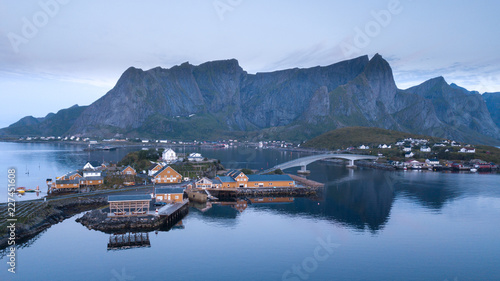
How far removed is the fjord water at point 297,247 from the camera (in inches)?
779

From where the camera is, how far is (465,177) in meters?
59.9

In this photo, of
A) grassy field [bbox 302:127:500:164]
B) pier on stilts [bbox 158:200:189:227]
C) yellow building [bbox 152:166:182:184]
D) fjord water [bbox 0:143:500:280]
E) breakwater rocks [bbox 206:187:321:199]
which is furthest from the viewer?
grassy field [bbox 302:127:500:164]

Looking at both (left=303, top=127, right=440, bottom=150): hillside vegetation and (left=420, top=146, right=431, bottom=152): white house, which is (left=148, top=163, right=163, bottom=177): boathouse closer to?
(left=420, top=146, right=431, bottom=152): white house

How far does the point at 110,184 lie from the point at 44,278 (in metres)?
21.1

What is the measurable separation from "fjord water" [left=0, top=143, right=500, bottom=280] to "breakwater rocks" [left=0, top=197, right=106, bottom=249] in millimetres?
899

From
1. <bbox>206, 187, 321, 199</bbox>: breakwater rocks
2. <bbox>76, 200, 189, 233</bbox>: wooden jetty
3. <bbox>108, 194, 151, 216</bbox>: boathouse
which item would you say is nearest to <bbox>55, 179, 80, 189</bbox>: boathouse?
<bbox>76, 200, 189, 233</bbox>: wooden jetty

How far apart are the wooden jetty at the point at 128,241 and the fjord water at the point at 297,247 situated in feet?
1.76

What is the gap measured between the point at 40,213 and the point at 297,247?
21199 millimetres

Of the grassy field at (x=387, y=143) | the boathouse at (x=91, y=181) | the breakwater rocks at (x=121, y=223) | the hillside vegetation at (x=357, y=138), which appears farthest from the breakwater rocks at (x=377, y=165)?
the breakwater rocks at (x=121, y=223)

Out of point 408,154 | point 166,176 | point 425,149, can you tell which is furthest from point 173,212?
point 425,149

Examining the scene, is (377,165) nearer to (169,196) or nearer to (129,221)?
(169,196)

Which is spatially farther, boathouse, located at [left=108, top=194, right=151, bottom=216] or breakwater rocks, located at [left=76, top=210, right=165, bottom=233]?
boathouse, located at [left=108, top=194, right=151, bottom=216]

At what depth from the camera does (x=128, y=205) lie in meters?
28.8

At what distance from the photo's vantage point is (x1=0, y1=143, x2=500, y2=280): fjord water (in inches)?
779
